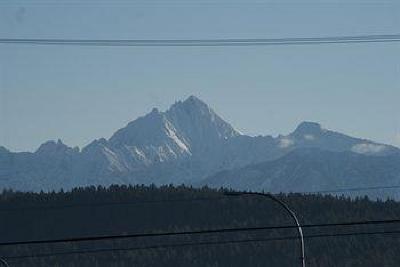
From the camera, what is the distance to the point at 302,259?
6231cm
